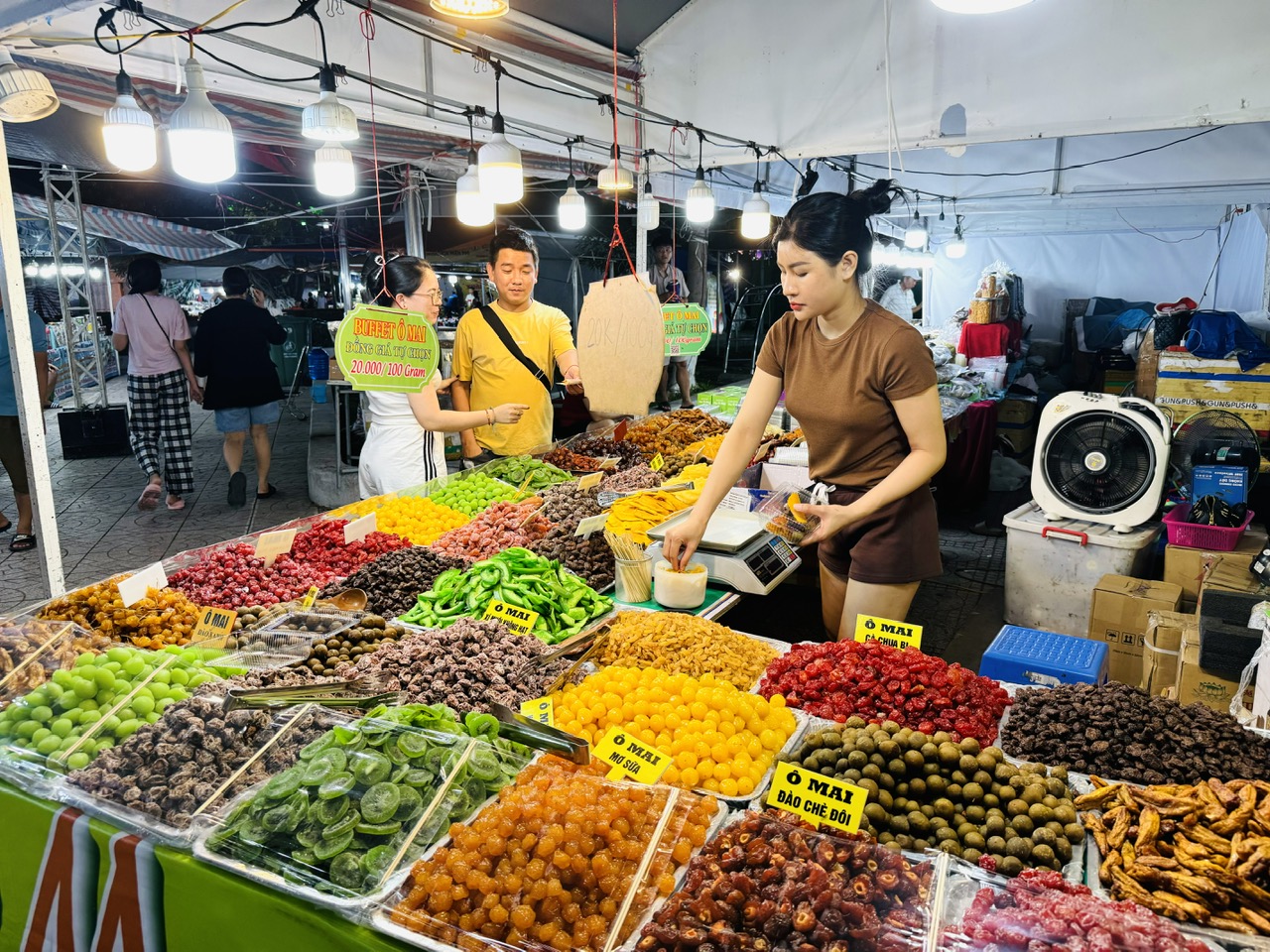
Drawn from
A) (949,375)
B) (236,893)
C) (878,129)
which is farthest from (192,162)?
(949,375)

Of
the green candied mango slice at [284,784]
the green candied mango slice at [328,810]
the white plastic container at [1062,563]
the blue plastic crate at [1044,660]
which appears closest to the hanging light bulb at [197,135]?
the green candied mango slice at [284,784]

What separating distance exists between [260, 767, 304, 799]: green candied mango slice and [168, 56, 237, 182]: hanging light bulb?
2.05 metres

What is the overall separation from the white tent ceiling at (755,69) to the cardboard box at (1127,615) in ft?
7.90

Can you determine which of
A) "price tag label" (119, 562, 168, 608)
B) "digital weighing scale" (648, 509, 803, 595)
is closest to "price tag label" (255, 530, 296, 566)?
"price tag label" (119, 562, 168, 608)

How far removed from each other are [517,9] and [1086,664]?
4.66m

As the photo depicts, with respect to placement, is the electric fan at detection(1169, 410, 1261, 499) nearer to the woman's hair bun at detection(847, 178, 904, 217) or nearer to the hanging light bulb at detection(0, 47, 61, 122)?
the woman's hair bun at detection(847, 178, 904, 217)

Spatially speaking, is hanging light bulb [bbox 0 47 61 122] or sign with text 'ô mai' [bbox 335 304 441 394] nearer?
hanging light bulb [bbox 0 47 61 122]

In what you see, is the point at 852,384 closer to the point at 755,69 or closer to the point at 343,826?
the point at 343,826

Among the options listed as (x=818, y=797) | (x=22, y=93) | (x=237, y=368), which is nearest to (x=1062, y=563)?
(x=818, y=797)

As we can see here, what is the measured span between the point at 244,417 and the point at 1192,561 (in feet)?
24.1

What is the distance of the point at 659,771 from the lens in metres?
1.77

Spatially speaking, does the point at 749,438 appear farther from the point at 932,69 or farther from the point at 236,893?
the point at 932,69

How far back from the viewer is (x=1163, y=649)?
11.5ft

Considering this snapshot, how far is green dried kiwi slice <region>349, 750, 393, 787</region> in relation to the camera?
5.50 ft
